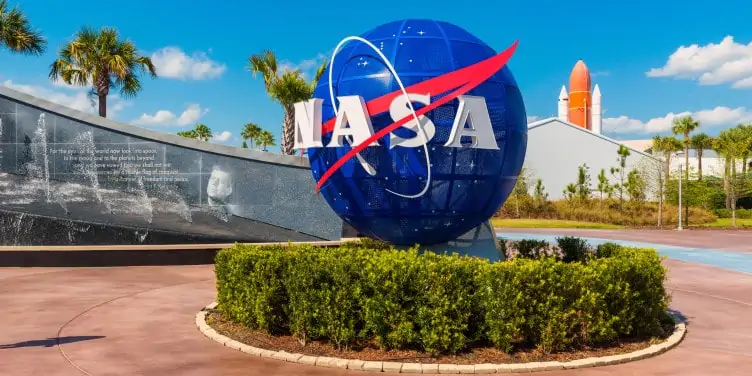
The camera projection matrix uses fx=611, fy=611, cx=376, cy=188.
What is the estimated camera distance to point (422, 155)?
1262 centimetres

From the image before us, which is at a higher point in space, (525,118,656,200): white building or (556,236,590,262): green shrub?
(525,118,656,200): white building

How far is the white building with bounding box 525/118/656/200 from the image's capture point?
69375 millimetres


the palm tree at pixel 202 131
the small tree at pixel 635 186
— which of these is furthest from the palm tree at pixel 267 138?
the small tree at pixel 635 186

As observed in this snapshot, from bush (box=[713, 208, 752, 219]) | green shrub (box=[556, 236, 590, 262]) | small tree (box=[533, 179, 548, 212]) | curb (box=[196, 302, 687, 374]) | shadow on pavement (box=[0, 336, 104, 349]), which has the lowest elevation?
shadow on pavement (box=[0, 336, 104, 349])

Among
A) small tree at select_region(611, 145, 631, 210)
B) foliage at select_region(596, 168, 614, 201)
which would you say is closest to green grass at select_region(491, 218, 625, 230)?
foliage at select_region(596, 168, 614, 201)

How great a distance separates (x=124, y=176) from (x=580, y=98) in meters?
78.7

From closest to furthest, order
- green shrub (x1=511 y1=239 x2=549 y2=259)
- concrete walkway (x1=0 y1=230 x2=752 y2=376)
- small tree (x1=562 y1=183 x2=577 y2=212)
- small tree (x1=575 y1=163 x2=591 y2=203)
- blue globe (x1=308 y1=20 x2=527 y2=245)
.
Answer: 1. concrete walkway (x1=0 y1=230 x2=752 y2=376)
2. blue globe (x1=308 y1=20 x2=527 y2=245)
3. green shrub (x1=511 y1=239 x2=549 y2=259)
4. small tree (x1=562 y1=183 x2=577 y2=212)
5. small tree (x1=575 y1=163 x2=591 y2=203)

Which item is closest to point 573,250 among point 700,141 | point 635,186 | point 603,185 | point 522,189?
point 522,189

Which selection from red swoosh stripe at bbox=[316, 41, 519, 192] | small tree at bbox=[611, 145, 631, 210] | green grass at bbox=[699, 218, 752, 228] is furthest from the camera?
small tree at bbox=[611, 145, 631, 210]

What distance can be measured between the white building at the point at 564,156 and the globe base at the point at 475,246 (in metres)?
55.7

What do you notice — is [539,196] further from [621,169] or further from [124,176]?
[124,176]

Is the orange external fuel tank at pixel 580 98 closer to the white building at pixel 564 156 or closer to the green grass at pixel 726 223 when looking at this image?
the white building at pixel 564 156

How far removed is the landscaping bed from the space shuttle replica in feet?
276

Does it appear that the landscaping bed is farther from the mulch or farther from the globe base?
the globe base
